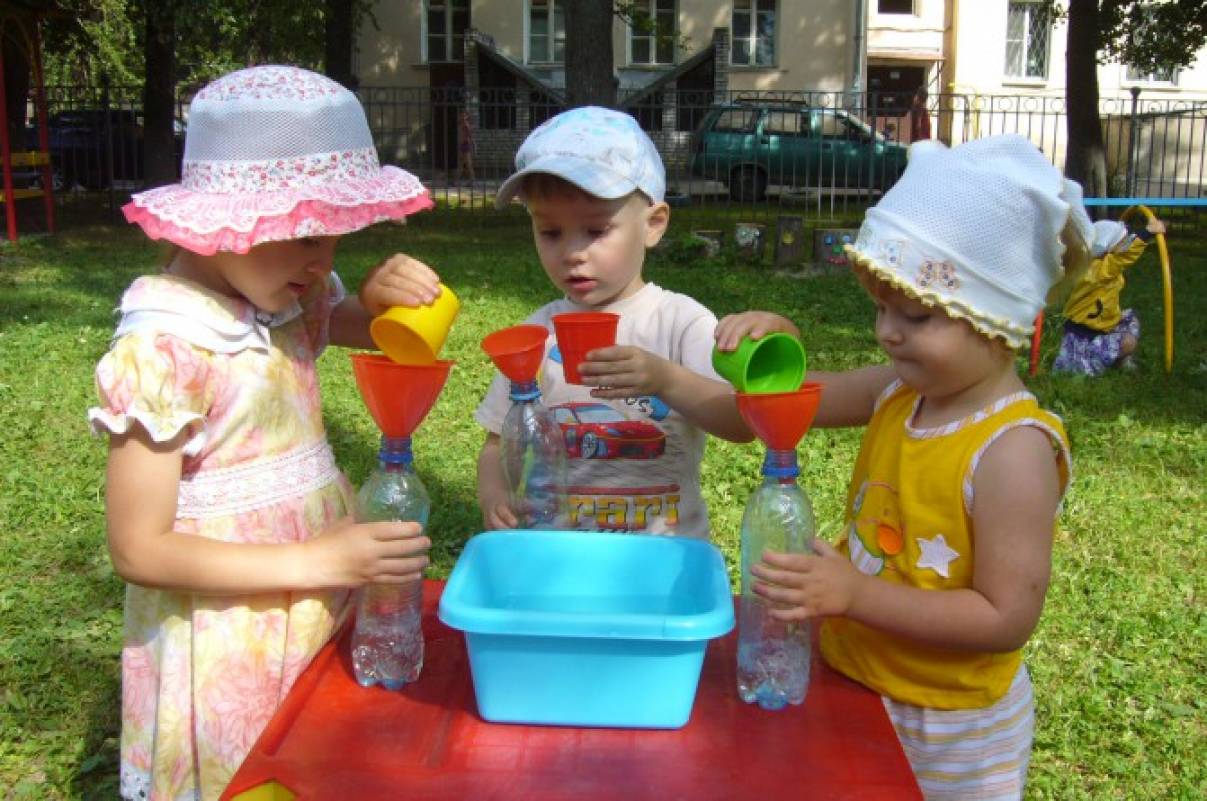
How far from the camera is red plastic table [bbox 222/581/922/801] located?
1.37m

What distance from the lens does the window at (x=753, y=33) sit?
25984 millimetres

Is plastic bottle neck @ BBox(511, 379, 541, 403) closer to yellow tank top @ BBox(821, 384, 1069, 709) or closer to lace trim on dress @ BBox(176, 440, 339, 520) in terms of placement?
lace trim on dress @ BBox(176, 440, 339, 520)

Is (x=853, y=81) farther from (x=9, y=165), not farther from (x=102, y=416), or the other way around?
(x=102, y=416)

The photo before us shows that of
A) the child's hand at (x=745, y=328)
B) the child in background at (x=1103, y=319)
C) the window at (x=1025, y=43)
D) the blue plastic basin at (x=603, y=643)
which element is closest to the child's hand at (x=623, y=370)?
the child's hand at (x=745, y=328)

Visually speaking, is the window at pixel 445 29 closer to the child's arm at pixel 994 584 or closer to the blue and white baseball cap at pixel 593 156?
the blue and white baseball cap at pixel 593 156

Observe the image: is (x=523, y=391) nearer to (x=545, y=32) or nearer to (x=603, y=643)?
(x=603, y=643)

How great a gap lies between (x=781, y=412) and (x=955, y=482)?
36cm

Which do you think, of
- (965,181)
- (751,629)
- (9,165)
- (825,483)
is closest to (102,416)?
(751,629)

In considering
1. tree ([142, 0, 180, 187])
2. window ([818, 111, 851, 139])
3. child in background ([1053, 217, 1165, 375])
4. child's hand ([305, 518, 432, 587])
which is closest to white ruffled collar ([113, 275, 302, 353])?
child's hand ([305, 518, 432, 587])

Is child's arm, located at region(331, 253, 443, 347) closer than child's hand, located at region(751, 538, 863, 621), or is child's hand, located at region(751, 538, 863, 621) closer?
child's hand, located at region(751, 538, 863, 621)

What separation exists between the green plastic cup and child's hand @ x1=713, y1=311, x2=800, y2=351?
0.03 meters

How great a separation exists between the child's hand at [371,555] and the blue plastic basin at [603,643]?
0.22 feet

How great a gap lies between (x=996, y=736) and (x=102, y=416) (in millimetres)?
1383

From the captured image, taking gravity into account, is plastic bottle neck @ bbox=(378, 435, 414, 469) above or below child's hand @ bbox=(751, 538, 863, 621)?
above
